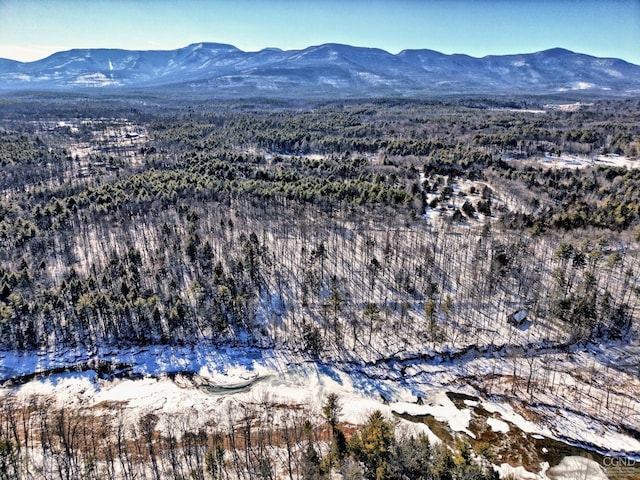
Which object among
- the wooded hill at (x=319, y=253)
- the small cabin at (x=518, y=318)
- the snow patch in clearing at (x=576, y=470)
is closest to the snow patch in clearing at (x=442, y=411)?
the snow patch in clearing at (x=576, y=470)

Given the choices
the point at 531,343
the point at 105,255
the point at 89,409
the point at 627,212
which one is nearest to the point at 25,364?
the point at 89,409

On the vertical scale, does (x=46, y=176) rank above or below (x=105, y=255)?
above

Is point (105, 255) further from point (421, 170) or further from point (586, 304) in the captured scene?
point (421, 170)

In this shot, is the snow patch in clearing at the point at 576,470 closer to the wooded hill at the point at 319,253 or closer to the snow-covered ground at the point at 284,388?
the snow-covered ground at the point at 284,388

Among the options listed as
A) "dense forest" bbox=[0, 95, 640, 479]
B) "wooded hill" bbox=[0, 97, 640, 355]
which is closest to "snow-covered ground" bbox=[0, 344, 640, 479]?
"dense forest" bbox=[0, 95, 640, 479]

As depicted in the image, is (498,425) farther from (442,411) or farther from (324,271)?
(324,271)

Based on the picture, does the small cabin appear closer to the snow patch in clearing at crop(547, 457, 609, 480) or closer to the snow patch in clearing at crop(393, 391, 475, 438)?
the snow patch in clearing at crop(393, 391, 475, 438)

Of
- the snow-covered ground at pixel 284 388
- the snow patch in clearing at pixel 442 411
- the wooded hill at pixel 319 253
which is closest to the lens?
the snow-covered ground at pixel 284 388

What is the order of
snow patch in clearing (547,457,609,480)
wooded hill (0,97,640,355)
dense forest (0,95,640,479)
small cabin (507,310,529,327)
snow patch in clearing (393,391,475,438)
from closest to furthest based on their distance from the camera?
snow patch in clearing (547,457,609,480)
snow patch in clearing (393,391,475,438)
dense forest (0,95,640,479)
wooded hill (0,97,640,355)
small cabin (507,310,529,327)
